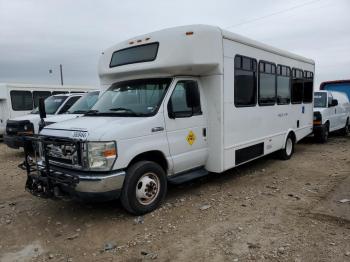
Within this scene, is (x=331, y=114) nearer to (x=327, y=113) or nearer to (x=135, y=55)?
(x=327, y=113)

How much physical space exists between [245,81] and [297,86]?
3346 millimetres

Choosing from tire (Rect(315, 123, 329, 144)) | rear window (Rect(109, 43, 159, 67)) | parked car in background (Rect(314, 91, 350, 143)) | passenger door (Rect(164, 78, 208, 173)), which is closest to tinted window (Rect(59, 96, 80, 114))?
rear window (Rect(109, 43, 159, 67))

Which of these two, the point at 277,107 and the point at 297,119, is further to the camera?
the point at 297,119

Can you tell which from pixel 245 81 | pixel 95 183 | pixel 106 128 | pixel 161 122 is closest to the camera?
pixel 95 183

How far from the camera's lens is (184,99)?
5.34 metres

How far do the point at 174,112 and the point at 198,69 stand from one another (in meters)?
0.98

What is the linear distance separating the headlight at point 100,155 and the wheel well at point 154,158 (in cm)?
51

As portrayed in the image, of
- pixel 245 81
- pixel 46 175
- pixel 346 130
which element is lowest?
pixel 346 130

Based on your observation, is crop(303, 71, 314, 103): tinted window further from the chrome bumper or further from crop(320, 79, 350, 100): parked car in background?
the chrome bumper

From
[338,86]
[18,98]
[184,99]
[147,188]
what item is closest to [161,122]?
[184,99]

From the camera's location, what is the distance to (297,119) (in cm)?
899

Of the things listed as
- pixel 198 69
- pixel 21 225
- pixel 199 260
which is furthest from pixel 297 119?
pixel 21 225

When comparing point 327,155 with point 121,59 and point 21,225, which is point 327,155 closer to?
point 121,59

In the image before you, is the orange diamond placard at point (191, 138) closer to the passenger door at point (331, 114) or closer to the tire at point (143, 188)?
the tire at point (143, 188)
